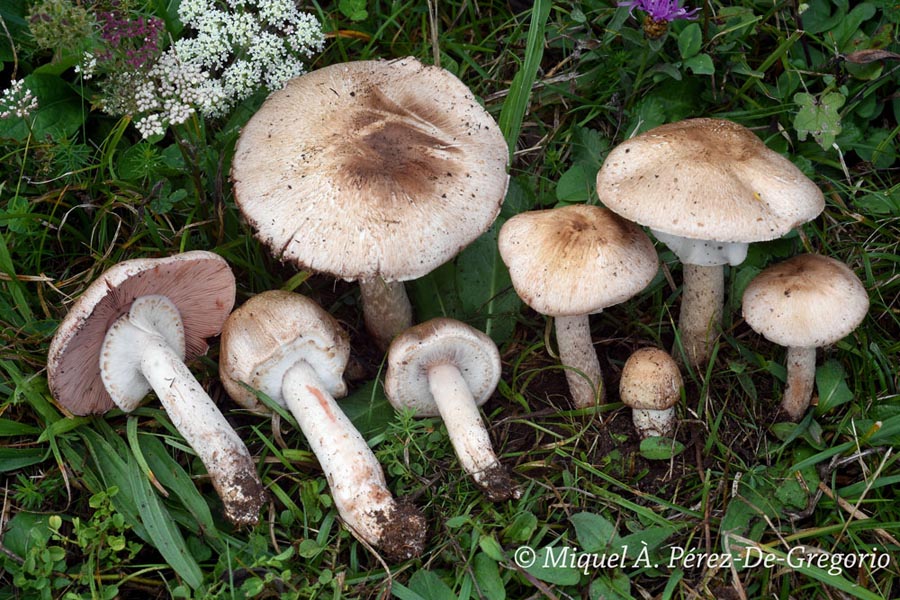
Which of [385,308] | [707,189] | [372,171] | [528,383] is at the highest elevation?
[372,171]

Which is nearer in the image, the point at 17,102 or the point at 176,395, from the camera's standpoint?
the point at 176,395

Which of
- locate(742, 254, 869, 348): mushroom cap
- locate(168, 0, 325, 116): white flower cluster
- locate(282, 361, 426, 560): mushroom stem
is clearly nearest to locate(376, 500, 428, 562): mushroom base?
locate(282, 361, 426, 560): mushroom stem

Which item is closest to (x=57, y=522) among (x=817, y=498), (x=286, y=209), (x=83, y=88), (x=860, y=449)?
(x=286, y=209)

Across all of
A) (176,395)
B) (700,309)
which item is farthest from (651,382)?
(176,395)

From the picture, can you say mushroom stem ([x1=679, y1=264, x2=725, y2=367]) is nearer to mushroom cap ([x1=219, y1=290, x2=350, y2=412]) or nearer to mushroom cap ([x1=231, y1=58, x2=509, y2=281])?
mushroom cap ([x1=231, y1=58, x2=509, y2=281])

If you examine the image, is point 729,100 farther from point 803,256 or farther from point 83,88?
point 83,88

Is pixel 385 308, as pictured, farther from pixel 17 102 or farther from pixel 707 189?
pixel 17 102
